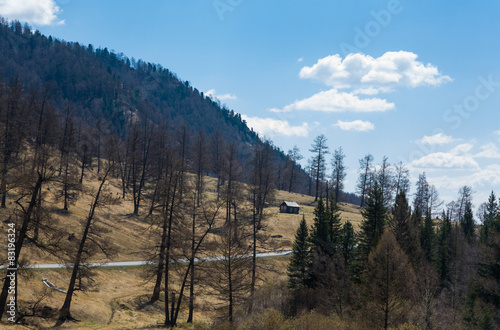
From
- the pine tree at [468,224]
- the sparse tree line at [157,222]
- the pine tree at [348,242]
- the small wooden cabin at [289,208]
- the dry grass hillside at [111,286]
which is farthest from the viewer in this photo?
the pine tree at [468,224]

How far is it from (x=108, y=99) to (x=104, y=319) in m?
178

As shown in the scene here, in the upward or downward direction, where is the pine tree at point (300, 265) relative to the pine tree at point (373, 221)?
downward

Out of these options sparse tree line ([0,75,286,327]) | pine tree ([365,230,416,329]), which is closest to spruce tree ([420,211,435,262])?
sparse tree line ([0,75,286,327])

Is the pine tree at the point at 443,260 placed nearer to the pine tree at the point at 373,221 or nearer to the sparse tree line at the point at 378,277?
the sparse tree line at the point at 378,277

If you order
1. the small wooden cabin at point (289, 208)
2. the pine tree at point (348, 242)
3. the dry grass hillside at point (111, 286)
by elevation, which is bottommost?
the dry grass hillside at point (111, 286)

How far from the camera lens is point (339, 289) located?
111 ft

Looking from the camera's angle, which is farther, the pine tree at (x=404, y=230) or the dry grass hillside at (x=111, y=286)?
the pine tree at (x=404, y=230)

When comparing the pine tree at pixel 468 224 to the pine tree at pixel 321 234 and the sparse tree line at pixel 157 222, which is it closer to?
the sparse tree line at pixel 157 222

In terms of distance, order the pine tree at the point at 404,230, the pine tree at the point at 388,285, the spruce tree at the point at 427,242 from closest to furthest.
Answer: the pine tree at the point at 388,285 → the pine tree at the point at 404,230 → the spruce tree at the point at 427,242

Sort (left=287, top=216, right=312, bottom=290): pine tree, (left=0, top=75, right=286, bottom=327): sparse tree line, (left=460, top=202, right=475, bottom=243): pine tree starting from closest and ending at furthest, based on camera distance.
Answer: (left=0, top=75, right=286, bottom=327): sparse tree line < (left=287, top=216, right=312, bottom=290): pine tree < (left=460, top=202, right=475, bottom=243): pine tree

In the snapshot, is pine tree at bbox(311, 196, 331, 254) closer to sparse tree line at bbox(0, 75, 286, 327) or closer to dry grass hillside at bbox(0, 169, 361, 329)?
dry grass hillside at bbox(0, 169, 361, 329)

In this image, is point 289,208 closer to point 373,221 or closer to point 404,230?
point 373,221

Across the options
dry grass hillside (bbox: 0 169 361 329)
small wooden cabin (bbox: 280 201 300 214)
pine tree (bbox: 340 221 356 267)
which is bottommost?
dry grass hillside (bbox: 0 169 361 329)

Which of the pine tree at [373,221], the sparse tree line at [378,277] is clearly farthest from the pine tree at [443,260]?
the pine tree at [373,221]
